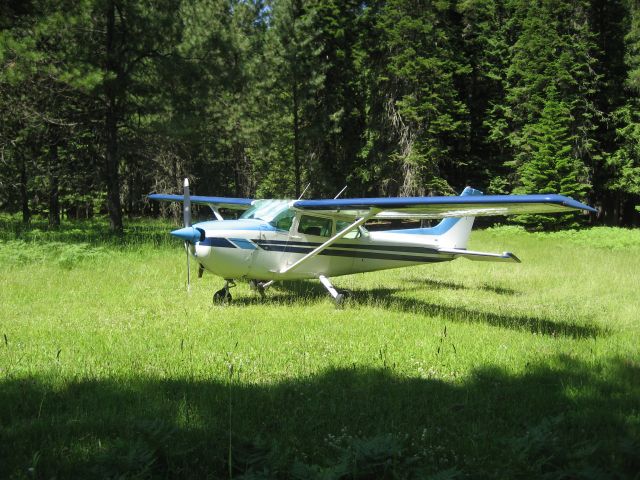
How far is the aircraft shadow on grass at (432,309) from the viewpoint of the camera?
7262mm

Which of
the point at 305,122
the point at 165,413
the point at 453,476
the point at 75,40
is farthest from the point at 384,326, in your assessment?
the point at 305,122

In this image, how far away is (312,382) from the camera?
15.8 ft

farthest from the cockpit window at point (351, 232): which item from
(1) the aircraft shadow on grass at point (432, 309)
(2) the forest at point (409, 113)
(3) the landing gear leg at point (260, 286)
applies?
(2) the forest at point (409, 113)

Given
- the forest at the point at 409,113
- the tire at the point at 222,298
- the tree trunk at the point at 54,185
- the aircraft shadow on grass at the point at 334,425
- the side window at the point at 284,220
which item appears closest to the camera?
the aircraft shadow on grass at the point at 334,425

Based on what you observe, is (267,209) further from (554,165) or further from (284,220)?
(554,165)

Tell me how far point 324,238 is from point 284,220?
86 centimetres

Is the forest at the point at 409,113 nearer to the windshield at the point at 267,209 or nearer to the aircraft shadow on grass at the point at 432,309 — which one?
the windshield at the point at 267,209

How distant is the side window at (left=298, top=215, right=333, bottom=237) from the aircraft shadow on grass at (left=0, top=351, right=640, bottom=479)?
4.46 metres

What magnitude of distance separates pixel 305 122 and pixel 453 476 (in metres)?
29.7

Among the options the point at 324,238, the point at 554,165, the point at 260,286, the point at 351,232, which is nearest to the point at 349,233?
the point at 351,232

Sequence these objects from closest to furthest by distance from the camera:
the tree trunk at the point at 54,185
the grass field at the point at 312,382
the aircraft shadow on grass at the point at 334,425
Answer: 1. the aircraft shadow on grass at the point at 334,425
2. the grass field at the point at 312,382
3. the tree trunk at the point at 54,185

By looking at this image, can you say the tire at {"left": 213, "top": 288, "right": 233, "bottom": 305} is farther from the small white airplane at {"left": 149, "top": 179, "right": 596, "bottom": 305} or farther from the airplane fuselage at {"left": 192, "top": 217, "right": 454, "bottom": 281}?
the airplane fuselage at {"left": 192, "top": 217, "right": 454, "bottom": 281}

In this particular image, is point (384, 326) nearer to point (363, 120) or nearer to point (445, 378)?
point (445, 378)

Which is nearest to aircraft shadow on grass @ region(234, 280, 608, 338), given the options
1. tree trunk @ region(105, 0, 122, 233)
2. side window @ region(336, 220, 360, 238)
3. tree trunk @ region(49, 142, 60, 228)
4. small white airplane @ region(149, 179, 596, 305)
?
small white airplane @ region(149, 179, 596, 305)
